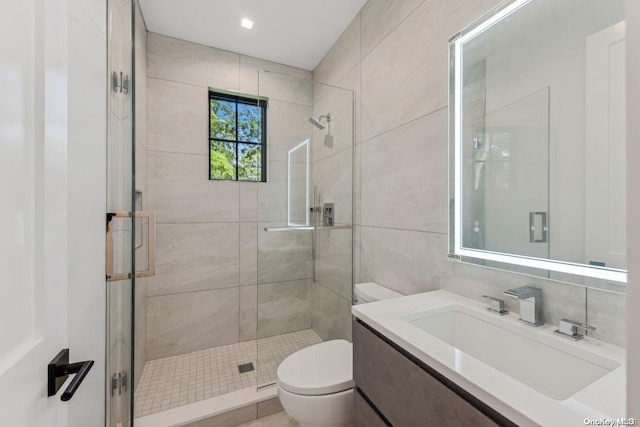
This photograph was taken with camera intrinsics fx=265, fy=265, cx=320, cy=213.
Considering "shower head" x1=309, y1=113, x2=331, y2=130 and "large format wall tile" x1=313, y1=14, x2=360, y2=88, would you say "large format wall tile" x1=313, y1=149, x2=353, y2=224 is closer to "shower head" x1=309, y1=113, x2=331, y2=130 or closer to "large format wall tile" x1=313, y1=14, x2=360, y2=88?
"shower head" x1=309, y1=113, x2=331, y2=130

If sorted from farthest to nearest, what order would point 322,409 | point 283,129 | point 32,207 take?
point 283,129, point 322,409, point 32,207

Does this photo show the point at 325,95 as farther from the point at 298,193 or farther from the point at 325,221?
the point at 325,221

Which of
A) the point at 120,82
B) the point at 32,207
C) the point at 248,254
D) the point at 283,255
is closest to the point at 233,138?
the point at 248,254

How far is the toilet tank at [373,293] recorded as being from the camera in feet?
5.06

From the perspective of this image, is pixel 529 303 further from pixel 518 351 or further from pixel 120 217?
pixel 120 217

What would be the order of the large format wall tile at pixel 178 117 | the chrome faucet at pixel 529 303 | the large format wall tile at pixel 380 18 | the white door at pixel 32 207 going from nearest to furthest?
1. the white door at pixel 32 207
2. the chrome faucet at pixel 529 303
3. the large format wall tile at pixel 380 18
4. the large format wall tile at pixel 178 117

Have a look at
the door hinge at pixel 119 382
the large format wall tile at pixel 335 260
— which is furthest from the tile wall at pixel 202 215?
the door hinge at pixel 119 382

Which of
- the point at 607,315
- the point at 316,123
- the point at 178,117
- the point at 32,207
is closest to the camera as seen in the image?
the point at 32,207

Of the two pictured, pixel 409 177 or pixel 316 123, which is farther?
pixel 316 123

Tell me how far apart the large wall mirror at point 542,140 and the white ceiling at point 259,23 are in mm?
1207

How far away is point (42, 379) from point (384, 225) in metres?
1.53

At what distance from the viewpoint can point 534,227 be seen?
0.97 meters

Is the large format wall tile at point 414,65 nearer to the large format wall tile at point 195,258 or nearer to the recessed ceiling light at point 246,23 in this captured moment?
the recessed ceiling light at point 246,23

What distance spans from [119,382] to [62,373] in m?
0.57
